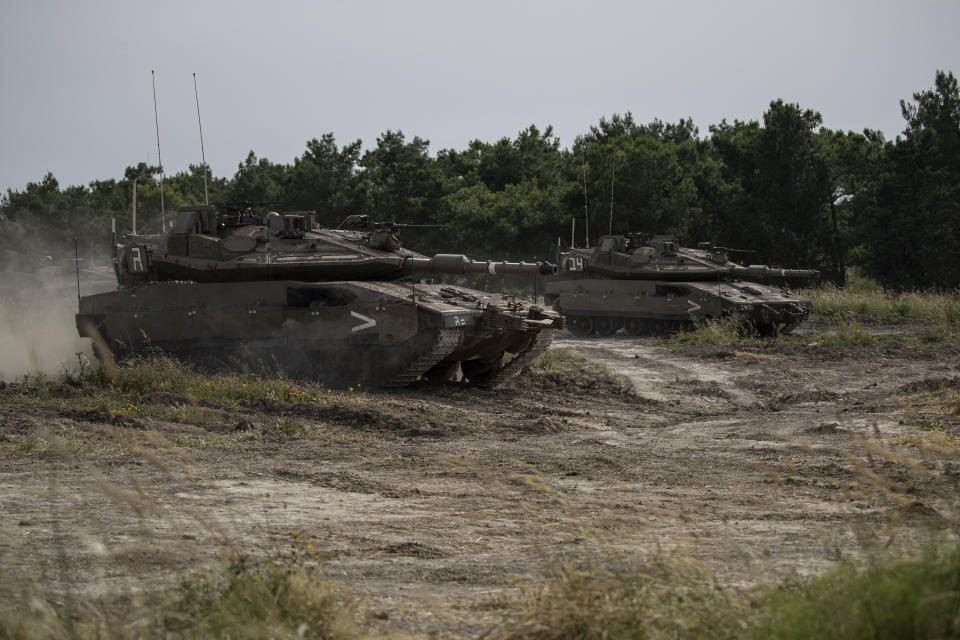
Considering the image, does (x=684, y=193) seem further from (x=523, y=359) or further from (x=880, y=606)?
(x=880, y=606)

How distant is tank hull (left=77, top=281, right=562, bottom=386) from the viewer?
12938mm

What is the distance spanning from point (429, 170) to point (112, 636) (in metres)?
43.7

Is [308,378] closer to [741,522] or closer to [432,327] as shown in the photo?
[432,327]

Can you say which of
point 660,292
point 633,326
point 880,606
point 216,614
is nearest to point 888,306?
point 660,292

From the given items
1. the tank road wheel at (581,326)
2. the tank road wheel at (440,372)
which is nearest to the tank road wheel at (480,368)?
the tank road wheel at (440,372)

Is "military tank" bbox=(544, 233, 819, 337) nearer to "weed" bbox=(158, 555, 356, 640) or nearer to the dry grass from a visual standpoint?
the dry grass

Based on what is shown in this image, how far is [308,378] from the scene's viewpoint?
534 inches

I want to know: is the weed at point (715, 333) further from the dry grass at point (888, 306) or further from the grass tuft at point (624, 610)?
the grass tuft at point (624, 610)

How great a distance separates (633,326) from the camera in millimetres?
24922

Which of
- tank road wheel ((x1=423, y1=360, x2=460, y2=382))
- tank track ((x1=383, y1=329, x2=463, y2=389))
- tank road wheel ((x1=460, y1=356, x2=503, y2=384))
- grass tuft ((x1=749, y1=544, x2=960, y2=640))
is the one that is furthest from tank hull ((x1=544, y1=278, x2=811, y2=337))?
grass tuft ((x1=749, y1=544, x2=960, y2=640))

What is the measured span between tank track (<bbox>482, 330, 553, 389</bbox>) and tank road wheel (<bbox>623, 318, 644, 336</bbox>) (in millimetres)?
9711

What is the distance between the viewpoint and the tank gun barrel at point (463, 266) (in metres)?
14.7

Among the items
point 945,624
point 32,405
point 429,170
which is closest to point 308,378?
point 32,405

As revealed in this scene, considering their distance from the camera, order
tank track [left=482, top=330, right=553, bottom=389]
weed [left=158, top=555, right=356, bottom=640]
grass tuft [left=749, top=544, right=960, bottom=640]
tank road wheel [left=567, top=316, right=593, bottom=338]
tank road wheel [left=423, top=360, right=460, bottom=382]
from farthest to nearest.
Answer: tank road wheel [left=567, top=316, right=593, bottom=338]
tank track [left=482, top=330, right=553, bottom=389]
tank road wheel [left=423, top=360, right=460, bottom=382]
weed [left=158, top=555, right=356, bottom=640]
grass tuft [left=749, top=544, right=960, bottom=640]
